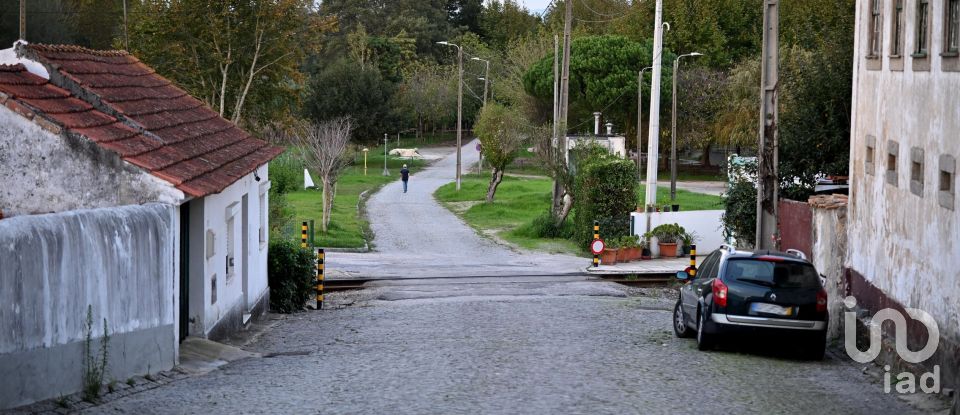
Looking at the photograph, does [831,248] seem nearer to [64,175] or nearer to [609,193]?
[64,175]

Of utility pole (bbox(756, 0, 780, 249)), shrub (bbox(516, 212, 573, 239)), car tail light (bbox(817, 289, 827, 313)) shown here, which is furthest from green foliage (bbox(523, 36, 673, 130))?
car tail light (bbox(817, 289, 827, 313))

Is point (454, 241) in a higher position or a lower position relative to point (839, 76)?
lower

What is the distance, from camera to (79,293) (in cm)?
1150

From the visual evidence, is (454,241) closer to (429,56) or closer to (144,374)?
(144,374)

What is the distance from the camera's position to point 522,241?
43.4 m

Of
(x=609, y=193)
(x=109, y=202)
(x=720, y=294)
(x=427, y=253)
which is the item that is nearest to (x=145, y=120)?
(x=109, y=202)

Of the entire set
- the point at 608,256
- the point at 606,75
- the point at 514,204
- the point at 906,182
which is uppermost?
the point at 606,75

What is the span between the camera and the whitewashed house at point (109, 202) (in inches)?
427

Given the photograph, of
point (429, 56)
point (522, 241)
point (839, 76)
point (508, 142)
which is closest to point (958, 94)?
point (839, 76)

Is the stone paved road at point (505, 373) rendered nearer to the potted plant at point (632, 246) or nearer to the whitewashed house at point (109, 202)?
the whitewashed house at point (109, 202)

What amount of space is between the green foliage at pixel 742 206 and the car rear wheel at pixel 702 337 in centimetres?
1248

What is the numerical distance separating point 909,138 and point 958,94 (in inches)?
110

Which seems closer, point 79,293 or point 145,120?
point 79,293

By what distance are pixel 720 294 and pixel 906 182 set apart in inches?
132
